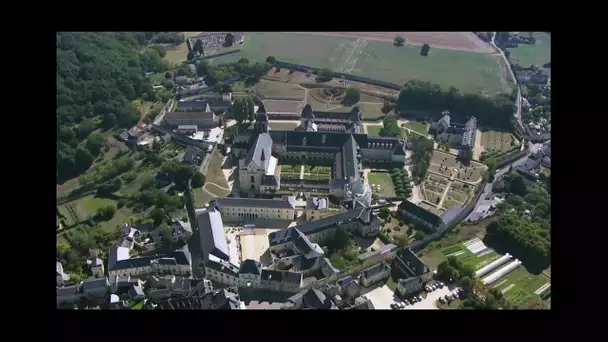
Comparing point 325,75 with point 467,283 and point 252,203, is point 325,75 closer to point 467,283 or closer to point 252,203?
point 252,203

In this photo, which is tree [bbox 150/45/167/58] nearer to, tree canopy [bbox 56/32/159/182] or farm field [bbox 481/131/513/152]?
tree canopy [bbox 56/32/159/182]

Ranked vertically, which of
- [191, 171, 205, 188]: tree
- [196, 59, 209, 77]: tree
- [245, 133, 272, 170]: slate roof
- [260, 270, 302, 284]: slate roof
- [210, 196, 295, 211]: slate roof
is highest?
[196, 59, 209, 77]: tree

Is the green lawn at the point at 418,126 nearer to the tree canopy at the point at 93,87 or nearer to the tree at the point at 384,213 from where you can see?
the tree at the point at 384,213

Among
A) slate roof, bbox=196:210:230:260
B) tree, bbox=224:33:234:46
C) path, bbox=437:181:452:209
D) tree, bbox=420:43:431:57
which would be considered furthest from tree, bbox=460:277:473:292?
tree, bbox=224:33:234:46

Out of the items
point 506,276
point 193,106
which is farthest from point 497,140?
point 193,106

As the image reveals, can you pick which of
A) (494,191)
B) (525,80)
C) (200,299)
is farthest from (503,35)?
(200,299)

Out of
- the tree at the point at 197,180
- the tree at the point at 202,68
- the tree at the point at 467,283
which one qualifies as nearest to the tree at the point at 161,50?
the tree at the point at 202,68
